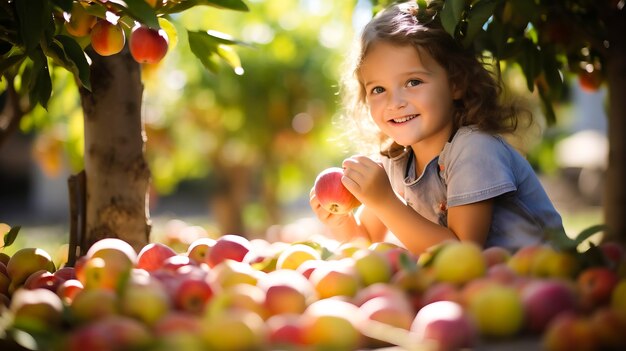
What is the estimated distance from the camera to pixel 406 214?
1.65 meters

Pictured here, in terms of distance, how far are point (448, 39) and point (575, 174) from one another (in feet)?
33.3

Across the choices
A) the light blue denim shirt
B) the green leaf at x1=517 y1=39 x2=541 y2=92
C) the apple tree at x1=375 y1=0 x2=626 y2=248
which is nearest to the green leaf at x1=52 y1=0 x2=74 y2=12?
the apple tree at x1=375 y1=0 x2=626 y2=248

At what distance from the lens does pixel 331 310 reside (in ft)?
2.97

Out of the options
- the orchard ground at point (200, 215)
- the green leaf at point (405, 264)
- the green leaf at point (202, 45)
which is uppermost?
the orchard ground at point (200, 215)

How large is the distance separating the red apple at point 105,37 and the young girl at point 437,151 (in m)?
0.62

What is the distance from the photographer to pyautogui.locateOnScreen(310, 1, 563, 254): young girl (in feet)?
5.50

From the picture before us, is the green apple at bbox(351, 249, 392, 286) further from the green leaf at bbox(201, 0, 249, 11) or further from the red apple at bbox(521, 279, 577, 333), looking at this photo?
the green leaf at bbox(201, 0, 249, 11)

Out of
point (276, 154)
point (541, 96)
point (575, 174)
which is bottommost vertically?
point (541, 96)

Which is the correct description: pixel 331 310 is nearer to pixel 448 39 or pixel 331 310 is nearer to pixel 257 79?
pixel 448 39

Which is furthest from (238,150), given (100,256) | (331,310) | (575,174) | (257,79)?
(575,174)

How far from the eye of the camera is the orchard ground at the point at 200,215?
7.09 m

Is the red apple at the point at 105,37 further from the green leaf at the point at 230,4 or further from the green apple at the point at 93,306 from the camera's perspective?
the green apple at the point at 93,306

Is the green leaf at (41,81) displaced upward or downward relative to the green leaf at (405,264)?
upward

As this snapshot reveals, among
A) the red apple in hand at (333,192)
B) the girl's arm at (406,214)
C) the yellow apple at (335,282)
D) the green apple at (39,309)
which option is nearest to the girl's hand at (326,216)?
the red apple in hand at (333,192)
